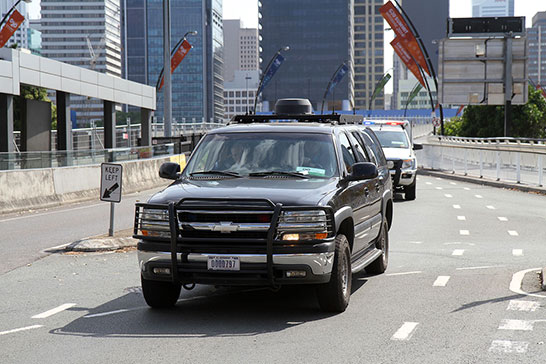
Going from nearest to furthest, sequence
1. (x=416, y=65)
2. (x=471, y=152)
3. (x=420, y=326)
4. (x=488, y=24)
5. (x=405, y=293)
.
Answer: (x=420, y=326)
(x=405, y=293)
(x=471, y=152)
(x=488, y=24)
(x=416, y=65)

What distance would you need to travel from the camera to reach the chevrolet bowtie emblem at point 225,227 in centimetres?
768

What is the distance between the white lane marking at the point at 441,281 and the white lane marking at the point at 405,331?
2.22 m

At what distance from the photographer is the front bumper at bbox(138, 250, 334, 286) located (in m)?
7.68

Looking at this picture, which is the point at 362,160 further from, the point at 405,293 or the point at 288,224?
the point at 288,224

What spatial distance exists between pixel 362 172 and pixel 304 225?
132cm

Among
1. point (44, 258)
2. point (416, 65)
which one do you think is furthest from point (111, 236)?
point (416, 65)

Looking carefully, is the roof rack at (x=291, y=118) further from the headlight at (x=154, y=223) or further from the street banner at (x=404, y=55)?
the street banner at (x=404, y=55)

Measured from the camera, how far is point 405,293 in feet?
30.7

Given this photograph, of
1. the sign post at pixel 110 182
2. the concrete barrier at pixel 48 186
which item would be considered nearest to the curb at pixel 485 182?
the concrete barrier at pixel 48 186

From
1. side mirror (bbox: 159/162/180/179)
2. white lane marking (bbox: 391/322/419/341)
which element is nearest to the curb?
side mirror (bbox: 159/162/180/179)

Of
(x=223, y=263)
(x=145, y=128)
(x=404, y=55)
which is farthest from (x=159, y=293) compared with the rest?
(x=404, y=55)

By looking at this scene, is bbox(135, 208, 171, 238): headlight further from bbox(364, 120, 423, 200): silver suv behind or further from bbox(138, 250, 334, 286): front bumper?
bbox(364, 120, 423, 200): silver suv behind

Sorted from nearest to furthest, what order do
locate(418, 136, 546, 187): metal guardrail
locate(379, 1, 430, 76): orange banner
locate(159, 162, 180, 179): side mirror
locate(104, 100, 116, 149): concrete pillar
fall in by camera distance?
locate(159, 162, 180, 179): side mirror
locate(418, 136, 546, 187): metal guardrail
locate(104, 100, 116, 149): concrete pillar
locate(379, 1, 430, 76): orange banner

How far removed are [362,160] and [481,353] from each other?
3965 millimetres
